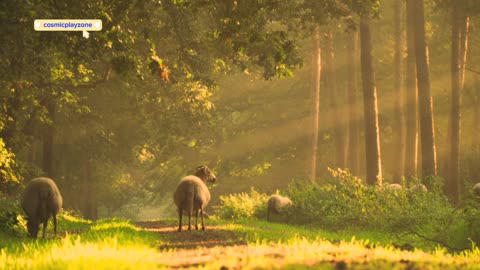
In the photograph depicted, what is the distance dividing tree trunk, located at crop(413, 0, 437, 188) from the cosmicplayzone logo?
17.6m

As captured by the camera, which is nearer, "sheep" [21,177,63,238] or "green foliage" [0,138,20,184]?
"sheep" [21,177,63,238]

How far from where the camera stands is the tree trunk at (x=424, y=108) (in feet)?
95.1

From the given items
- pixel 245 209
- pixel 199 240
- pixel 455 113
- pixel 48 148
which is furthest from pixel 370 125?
pixel 48 148

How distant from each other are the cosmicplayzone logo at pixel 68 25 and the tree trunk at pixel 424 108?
17559 millimetres

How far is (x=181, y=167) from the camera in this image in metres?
61.9

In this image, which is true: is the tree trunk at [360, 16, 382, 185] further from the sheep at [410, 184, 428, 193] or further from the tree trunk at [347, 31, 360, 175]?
the tree trunk at [347, 31, 360, 175]

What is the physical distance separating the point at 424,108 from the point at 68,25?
18166mm

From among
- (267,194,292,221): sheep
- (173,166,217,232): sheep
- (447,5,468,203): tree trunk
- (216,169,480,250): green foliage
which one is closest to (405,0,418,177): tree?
(447,5,468,203): tree trunk

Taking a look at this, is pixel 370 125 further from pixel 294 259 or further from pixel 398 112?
pixel 294 259

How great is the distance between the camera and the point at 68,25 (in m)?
15.6

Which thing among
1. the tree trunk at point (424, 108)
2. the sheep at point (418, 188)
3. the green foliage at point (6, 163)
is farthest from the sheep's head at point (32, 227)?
the tree trunk at point (424, 108)

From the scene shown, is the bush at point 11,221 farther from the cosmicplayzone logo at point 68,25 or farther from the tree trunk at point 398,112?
the tree trunk at point 398,112

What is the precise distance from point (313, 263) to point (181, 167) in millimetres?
53626

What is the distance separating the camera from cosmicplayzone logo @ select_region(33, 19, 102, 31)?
15109mm
